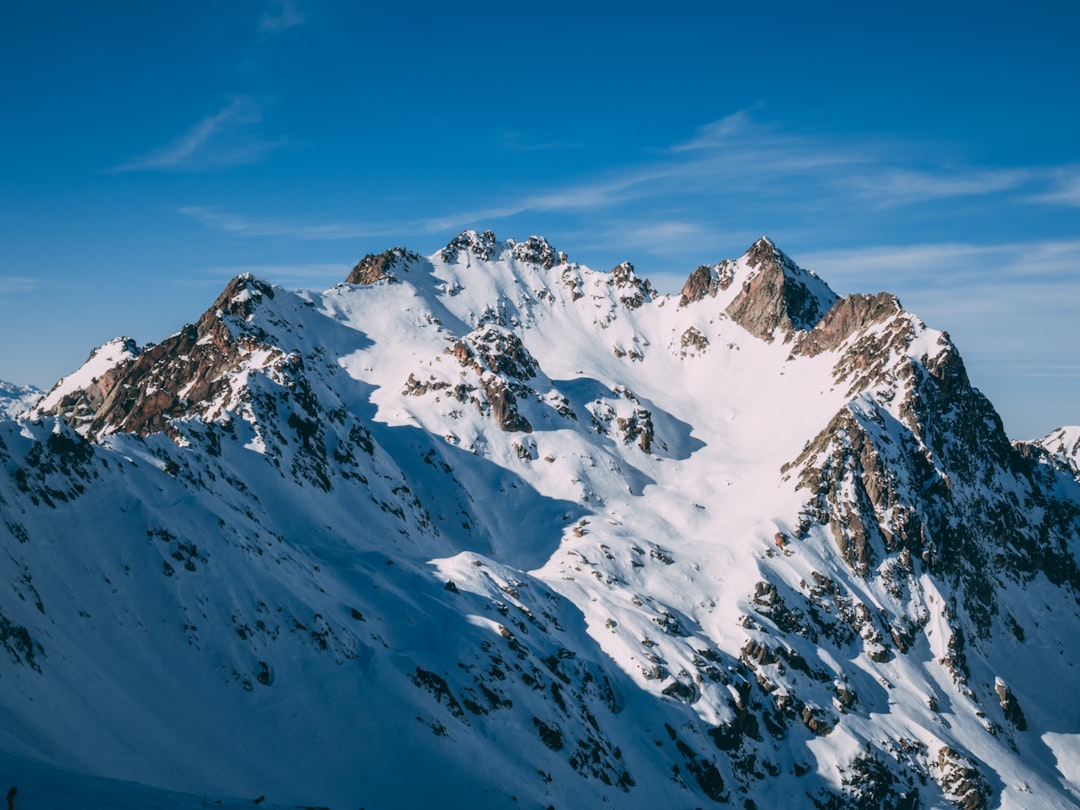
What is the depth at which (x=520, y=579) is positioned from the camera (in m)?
112

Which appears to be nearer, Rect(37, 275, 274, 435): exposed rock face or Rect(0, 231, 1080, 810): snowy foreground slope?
Rect(0, 231, 1080, 810): snowy foreground slope

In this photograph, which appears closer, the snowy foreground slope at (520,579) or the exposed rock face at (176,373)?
the snowy foreground slope at (520,579)

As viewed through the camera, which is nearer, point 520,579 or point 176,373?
point 520,579

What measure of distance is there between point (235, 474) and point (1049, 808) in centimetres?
11539

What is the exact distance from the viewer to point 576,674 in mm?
96500

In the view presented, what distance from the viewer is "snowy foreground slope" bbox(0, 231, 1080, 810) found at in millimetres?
65000

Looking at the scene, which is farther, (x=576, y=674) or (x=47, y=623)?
(x=576, y=674)

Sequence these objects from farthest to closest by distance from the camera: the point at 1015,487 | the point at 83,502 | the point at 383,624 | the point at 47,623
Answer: the point at 1015,487 → the point at 383,624 → the point at 83,502 → the point at 47,623

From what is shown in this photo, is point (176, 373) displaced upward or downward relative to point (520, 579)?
upward

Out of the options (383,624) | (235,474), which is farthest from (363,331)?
(383,624)

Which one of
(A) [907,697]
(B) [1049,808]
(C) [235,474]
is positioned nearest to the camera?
(C) [235,474]

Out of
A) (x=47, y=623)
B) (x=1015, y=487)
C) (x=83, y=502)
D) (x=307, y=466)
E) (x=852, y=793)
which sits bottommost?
(x=852, y=793)

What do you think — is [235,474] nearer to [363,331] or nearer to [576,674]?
[576,674]

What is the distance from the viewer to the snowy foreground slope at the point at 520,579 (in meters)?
65.0
